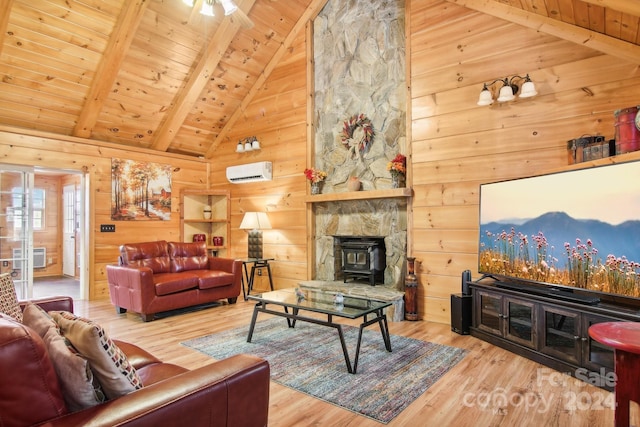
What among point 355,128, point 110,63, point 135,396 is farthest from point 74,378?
point 110,63

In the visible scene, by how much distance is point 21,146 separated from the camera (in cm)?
515

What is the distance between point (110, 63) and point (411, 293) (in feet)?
15.8

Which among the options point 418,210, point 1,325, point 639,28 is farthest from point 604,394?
point 1,325

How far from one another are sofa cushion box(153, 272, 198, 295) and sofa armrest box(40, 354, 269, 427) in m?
3.38

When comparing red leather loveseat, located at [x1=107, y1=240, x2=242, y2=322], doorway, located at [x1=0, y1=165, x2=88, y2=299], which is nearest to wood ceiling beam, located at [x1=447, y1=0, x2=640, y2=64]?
red leather loveseat, located at [x1=107, y1=240, x2=242, y2=322]

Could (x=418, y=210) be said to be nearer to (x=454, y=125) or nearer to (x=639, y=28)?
(x=454, y=125)

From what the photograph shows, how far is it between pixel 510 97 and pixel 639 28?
1.06 meters

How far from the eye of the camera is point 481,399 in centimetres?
249

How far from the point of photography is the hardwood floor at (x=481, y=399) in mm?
2238

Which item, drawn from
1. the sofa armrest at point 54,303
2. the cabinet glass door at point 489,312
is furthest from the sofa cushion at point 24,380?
the cabinet glass door at point 489,312

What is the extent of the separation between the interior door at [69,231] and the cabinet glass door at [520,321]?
8291 millimetres

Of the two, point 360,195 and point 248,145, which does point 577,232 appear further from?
point 248,145

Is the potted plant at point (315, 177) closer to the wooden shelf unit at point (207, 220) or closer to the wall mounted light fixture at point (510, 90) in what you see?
the wooden shelf unit at point (207, 220)

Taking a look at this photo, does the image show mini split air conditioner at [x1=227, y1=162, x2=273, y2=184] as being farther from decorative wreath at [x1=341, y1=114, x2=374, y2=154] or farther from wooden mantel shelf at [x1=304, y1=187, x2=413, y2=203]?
decorative wreath at [x1=341, y1=114, x2=374, y2=154]
